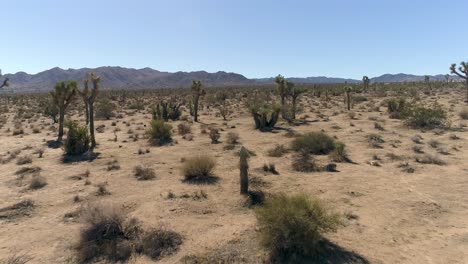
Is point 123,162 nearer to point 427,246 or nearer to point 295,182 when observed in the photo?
point 295,182

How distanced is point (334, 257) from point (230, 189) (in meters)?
4.78

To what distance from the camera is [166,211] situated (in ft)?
31.5

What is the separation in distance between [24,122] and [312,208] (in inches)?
1130

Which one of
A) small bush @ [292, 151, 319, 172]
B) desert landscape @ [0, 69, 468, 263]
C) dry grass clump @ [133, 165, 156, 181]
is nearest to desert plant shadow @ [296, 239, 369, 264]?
desert landscape @ [0, 69, 468, 263]

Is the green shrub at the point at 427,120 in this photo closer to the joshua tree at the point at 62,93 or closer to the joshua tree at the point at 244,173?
the joshua tree at the point at 244,173

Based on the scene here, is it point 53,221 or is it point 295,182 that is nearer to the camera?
point 53,221

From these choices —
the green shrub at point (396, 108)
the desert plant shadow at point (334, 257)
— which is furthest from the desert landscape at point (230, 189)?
the green shrub at point (396, 108)

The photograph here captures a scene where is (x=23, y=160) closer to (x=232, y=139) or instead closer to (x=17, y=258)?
(x=17, y=258)

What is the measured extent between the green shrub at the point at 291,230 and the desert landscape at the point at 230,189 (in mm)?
146

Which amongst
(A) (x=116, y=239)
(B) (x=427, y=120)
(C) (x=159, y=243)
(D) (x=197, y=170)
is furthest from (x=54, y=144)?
(B) (x=427, y=120)

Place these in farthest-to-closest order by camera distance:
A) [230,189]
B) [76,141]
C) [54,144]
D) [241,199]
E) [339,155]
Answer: [54,144]
[76,141]
[339,155]
[230,189]
[241,199]

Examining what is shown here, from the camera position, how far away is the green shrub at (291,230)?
695 centimetres

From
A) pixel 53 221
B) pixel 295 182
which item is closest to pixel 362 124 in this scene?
pixel 295 182

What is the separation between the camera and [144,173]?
1284 cm
